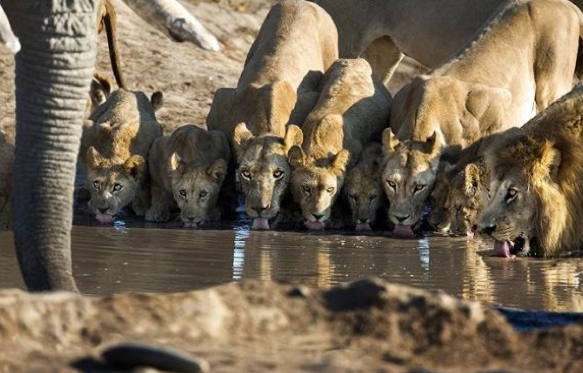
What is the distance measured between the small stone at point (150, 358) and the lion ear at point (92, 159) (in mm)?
8326

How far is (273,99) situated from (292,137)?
0.72 meters

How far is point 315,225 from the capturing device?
41.0 feet

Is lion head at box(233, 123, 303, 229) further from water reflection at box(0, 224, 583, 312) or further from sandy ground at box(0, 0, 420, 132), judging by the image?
sandy ground at box(0, 0, 420, 132)

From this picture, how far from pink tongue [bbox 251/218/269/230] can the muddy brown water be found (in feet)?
0.24

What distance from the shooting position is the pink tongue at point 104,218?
→ 41.4 ft

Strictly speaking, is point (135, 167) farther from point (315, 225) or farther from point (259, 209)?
point (315, 225)

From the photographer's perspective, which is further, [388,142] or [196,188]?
[196,188]

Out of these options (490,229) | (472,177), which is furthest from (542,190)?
(472,177)

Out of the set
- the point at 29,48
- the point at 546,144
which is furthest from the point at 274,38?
the point at 29,48

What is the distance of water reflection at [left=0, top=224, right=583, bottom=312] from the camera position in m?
9.34

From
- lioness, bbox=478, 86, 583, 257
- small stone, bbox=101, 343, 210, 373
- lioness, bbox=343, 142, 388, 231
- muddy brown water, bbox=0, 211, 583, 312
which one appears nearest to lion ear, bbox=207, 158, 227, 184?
muddy brown water, bbox=0, 211, 583, 312

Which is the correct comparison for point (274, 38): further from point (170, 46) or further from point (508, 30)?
point (170, 46)

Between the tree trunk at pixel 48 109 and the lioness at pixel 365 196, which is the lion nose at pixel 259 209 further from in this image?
the tree trunk at pixel 48 109

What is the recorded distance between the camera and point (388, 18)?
57.5 feet
